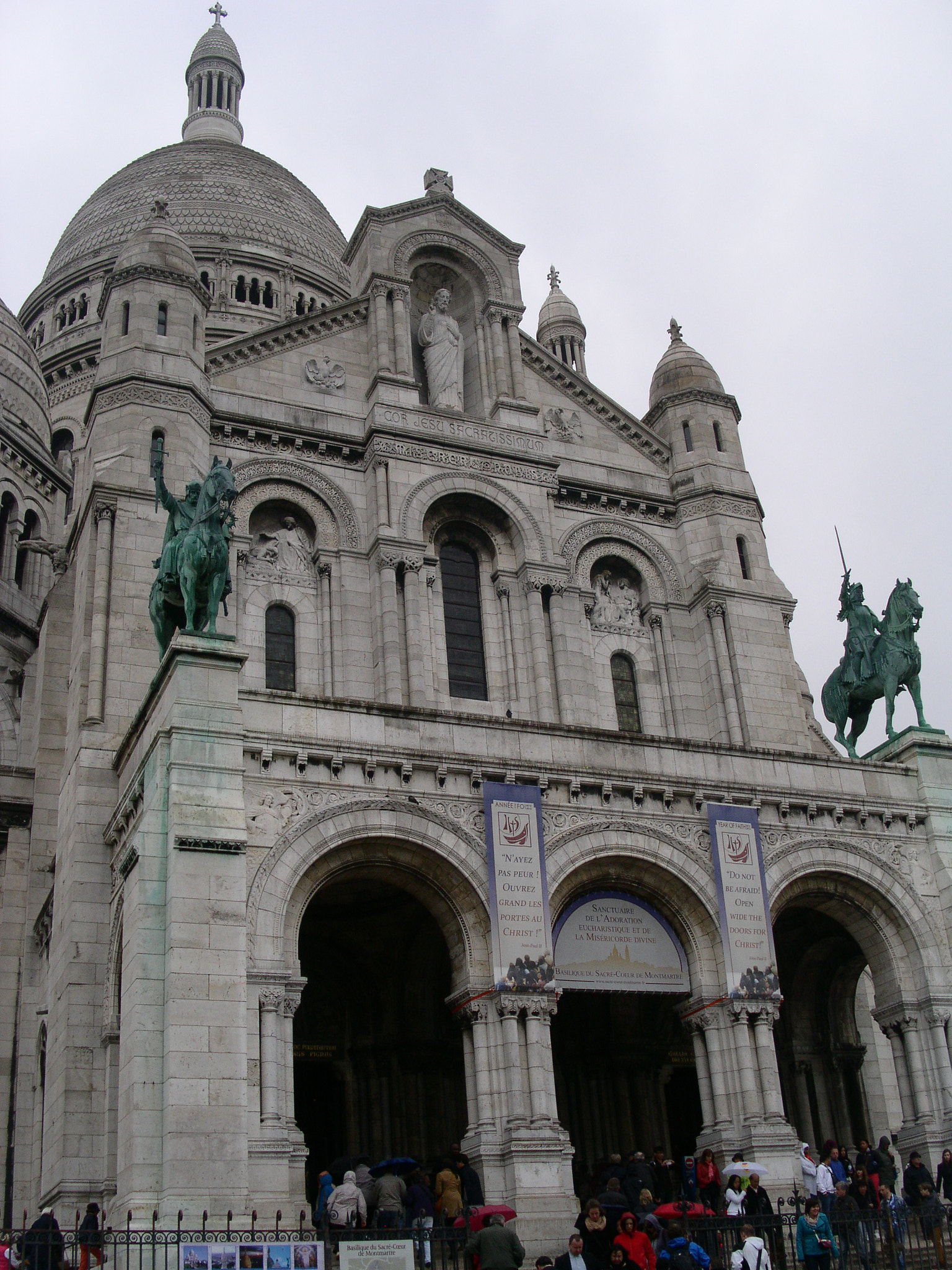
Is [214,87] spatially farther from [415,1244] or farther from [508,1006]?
[415,1244]

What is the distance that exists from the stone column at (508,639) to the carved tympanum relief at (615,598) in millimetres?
2344

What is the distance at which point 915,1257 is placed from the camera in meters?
19.7

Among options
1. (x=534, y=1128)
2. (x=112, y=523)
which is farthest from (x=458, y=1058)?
(x=112, y=523)

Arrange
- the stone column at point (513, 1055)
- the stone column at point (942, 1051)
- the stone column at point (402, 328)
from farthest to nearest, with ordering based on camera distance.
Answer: the stone column at point (402, 328), the stone column at point (942, 1051), the stone column at point (513, 1055)

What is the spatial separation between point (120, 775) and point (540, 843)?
25.9 ft

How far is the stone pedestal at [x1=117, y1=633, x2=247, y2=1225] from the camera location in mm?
19031

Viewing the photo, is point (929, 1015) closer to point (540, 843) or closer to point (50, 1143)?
point (540, 843)

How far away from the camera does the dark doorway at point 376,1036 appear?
2716 cm

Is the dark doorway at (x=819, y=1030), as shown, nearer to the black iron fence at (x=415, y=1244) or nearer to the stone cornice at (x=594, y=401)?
the black iron fence at (x=415, y=1244)

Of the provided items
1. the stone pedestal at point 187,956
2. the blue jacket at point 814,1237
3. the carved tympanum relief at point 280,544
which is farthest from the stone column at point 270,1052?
the carved tympanum relief at point 280,544

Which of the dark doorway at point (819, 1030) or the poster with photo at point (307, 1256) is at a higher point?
the dark doorway at point (819, 1030)

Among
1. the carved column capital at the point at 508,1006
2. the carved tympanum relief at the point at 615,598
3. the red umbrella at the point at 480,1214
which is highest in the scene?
the carved tympanum relief at the point at 615,598

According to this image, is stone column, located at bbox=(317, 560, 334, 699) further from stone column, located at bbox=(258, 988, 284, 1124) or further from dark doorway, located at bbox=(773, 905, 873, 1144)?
dark doorway, located at bbox=(773, 905, 873, 1144)

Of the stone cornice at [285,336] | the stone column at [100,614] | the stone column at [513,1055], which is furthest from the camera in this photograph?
the stone cornice at [285,336]
